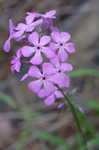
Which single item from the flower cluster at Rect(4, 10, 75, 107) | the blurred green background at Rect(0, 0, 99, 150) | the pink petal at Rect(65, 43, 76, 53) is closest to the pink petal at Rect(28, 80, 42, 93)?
the flower cluster at Rect(4, 10, 75, 107)

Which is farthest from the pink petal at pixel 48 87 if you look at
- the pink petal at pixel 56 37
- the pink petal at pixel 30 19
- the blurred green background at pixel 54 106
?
the blurred green background at pixel 54 106

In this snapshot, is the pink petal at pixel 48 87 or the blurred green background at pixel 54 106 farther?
the blurred green background at pixel 54 106

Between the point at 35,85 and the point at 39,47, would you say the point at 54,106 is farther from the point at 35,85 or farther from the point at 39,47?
the point at 39,47

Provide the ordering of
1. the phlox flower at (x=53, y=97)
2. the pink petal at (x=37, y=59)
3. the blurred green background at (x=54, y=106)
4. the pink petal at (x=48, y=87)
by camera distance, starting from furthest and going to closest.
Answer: the blurred green background at (x=54, y=106)
the phlox flower at (x=53, y=97)
the pink petal at (x=48, y=87)
the pink petal at (x=37, y=59)

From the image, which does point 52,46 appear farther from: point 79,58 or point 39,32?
point 79,58

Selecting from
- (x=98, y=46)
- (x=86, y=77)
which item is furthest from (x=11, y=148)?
(x=98, y=46)

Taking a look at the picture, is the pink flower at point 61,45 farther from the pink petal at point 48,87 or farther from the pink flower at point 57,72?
the pink petal at point 48,87

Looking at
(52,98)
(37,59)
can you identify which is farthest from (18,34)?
(52,98)
